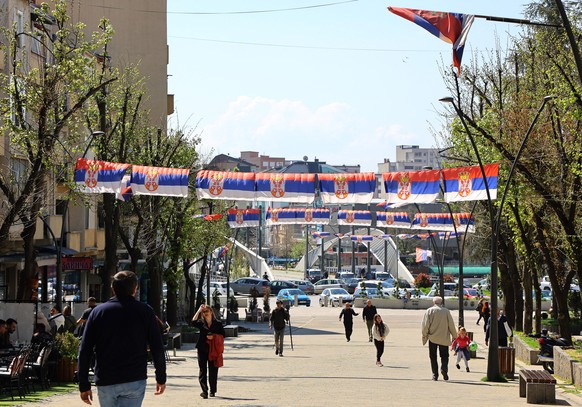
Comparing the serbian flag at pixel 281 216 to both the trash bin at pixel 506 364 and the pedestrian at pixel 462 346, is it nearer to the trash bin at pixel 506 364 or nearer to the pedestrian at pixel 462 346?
the pedestrian at pixel 462 346

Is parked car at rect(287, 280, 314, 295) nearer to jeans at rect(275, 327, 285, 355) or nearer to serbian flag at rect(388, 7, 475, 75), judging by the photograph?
jeans at rect(275, 327, 285, 355)

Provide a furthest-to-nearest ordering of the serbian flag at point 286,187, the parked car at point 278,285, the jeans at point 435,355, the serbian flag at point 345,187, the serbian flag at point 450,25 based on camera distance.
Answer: the parked car at point 278,285
the serbian flag at point 286,187
the serbian flag at point 345,187
the jeans at point 435,355
the serbian flag at point 450,25

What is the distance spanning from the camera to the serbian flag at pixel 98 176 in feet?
101

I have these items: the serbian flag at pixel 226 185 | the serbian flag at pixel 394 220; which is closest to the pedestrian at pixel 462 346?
the serbian flag at pixel 226 185

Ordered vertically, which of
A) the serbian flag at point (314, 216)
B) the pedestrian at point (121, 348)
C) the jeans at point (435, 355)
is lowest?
the jeans at point (435, 355)

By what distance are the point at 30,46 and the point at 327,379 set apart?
744 inches

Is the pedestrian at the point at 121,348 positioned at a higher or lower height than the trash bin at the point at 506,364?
higher

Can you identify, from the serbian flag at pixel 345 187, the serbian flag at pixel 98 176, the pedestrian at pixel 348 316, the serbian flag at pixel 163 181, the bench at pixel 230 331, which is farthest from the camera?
the bench at pixel 230 331

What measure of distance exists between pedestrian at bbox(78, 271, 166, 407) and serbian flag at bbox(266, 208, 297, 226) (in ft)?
160

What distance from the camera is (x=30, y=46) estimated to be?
38719 millimetres

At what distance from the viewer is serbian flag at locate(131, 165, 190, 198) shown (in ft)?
105

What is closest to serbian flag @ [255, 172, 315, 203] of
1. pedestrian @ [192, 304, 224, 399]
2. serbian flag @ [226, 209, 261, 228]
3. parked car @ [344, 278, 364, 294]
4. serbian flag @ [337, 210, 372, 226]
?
pedestrian @ [192, 304, 224, 399]

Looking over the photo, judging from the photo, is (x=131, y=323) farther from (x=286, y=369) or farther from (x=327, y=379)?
(x=286, y=369)

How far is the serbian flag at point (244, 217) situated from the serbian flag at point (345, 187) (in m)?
22.2
